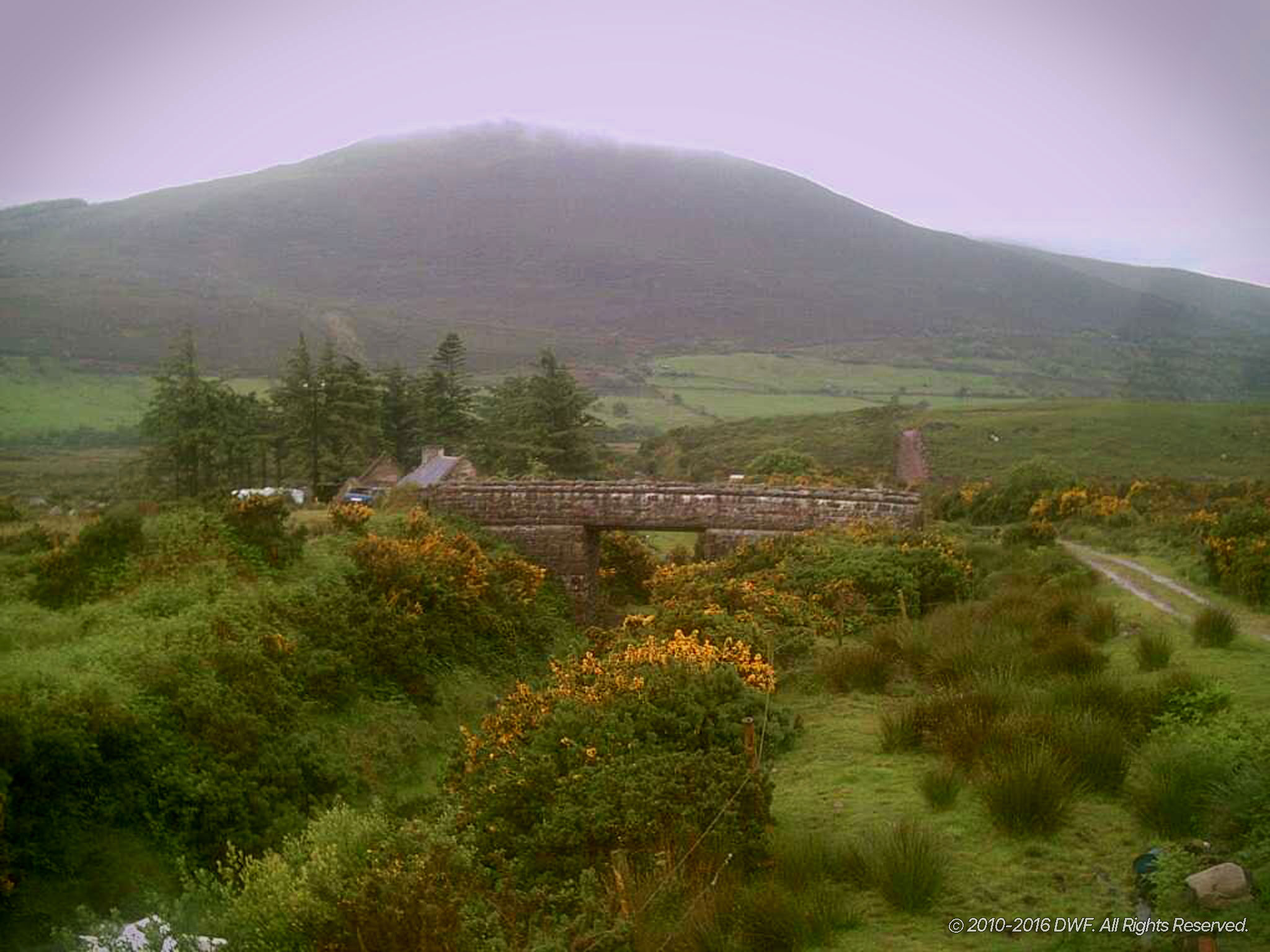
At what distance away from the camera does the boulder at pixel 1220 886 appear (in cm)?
475

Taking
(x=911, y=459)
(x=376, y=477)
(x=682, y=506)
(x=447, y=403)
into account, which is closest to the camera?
(x=682, y=506)

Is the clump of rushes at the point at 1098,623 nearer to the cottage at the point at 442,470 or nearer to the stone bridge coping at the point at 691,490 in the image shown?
the stone bridge coping at the point at 691,490

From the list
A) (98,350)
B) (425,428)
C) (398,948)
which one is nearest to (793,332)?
(98,350)

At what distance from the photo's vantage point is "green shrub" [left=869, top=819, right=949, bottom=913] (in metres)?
5.56

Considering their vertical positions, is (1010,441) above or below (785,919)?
below

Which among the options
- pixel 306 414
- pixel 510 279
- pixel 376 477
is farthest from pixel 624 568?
pixel 510 279

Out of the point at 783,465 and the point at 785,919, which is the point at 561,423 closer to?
the point at 783,465

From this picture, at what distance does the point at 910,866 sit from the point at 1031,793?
1135 mm

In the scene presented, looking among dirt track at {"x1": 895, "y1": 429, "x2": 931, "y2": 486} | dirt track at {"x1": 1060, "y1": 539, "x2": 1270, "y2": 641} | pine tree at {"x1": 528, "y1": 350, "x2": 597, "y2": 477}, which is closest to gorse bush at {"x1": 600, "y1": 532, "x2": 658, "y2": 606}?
dirt track at {"x1": 1060, "y1": 539, "x2": 1270, "y2": 641}

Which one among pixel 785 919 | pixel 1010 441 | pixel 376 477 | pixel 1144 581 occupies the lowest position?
pixel 1010 441

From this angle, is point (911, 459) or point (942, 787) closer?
point (942, 787)

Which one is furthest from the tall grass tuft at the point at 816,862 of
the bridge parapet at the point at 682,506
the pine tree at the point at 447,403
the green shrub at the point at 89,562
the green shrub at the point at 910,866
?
the pine tree at the point at 447,403

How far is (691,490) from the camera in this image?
2084 cm

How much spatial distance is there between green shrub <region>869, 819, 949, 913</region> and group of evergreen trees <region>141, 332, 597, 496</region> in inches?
1150
